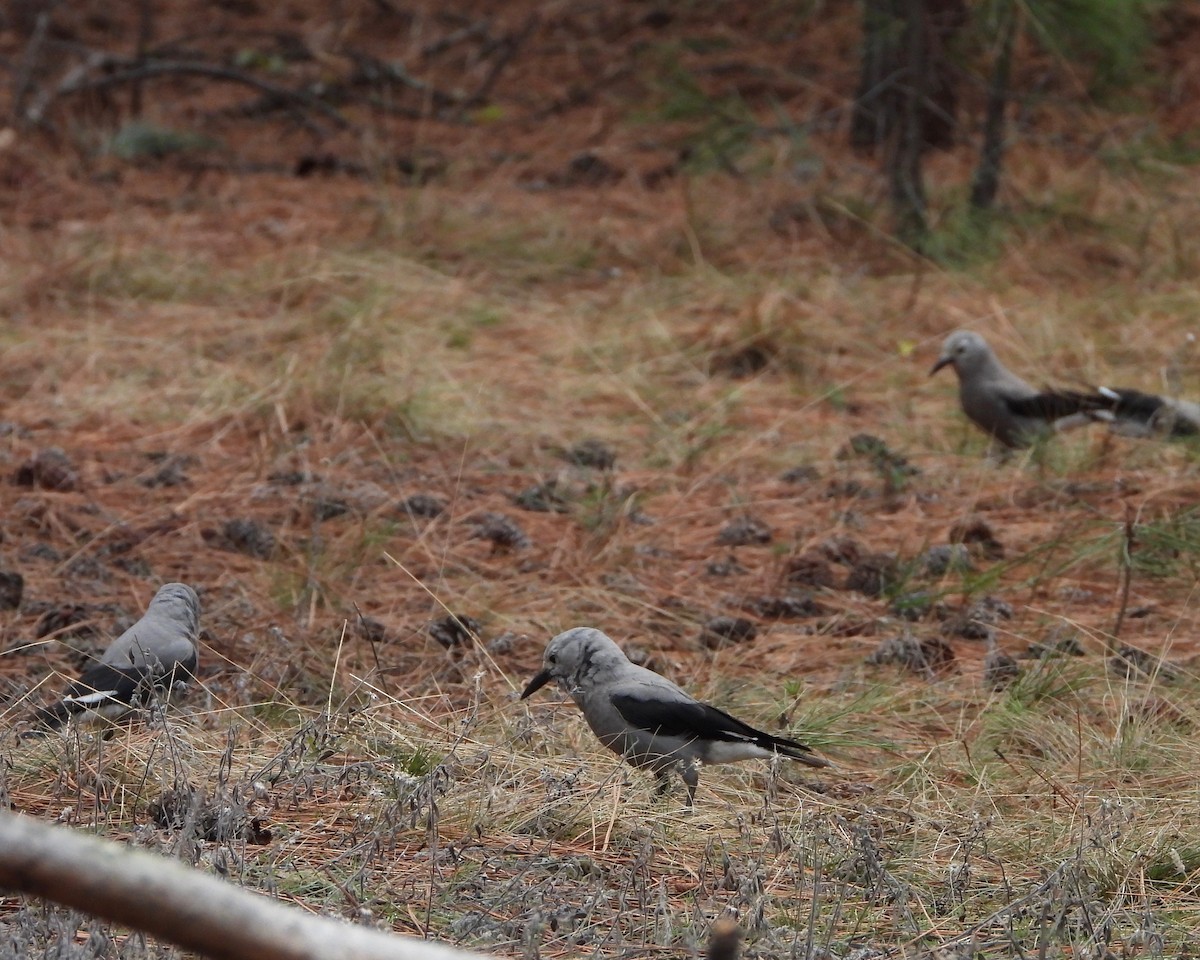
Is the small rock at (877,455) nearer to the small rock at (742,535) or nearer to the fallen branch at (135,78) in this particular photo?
the small rock at (742,535)

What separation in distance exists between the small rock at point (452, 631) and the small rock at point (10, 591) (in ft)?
3.57

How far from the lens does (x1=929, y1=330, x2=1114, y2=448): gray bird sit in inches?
240

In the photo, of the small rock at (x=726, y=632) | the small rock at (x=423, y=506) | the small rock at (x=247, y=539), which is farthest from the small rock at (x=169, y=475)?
the small rock at (x=726, y=632)

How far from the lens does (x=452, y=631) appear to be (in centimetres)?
450

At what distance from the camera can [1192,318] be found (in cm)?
759

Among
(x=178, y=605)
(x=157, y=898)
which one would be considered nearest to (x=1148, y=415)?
(x=178, y=605)

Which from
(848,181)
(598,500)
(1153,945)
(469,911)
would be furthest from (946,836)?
(848,181)

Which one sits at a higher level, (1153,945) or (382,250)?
(1153,945)

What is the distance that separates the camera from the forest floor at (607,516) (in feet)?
9.76

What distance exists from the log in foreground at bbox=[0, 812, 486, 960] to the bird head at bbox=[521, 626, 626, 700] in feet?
7.54

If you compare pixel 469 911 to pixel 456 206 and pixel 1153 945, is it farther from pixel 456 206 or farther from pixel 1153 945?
pixel 456 206

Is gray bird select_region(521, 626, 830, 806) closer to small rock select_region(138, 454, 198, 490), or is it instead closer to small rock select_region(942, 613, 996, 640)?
small rock select_region(942, 613, 996, 640)

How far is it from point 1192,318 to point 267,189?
5.21m

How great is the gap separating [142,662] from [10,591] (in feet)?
3.31
